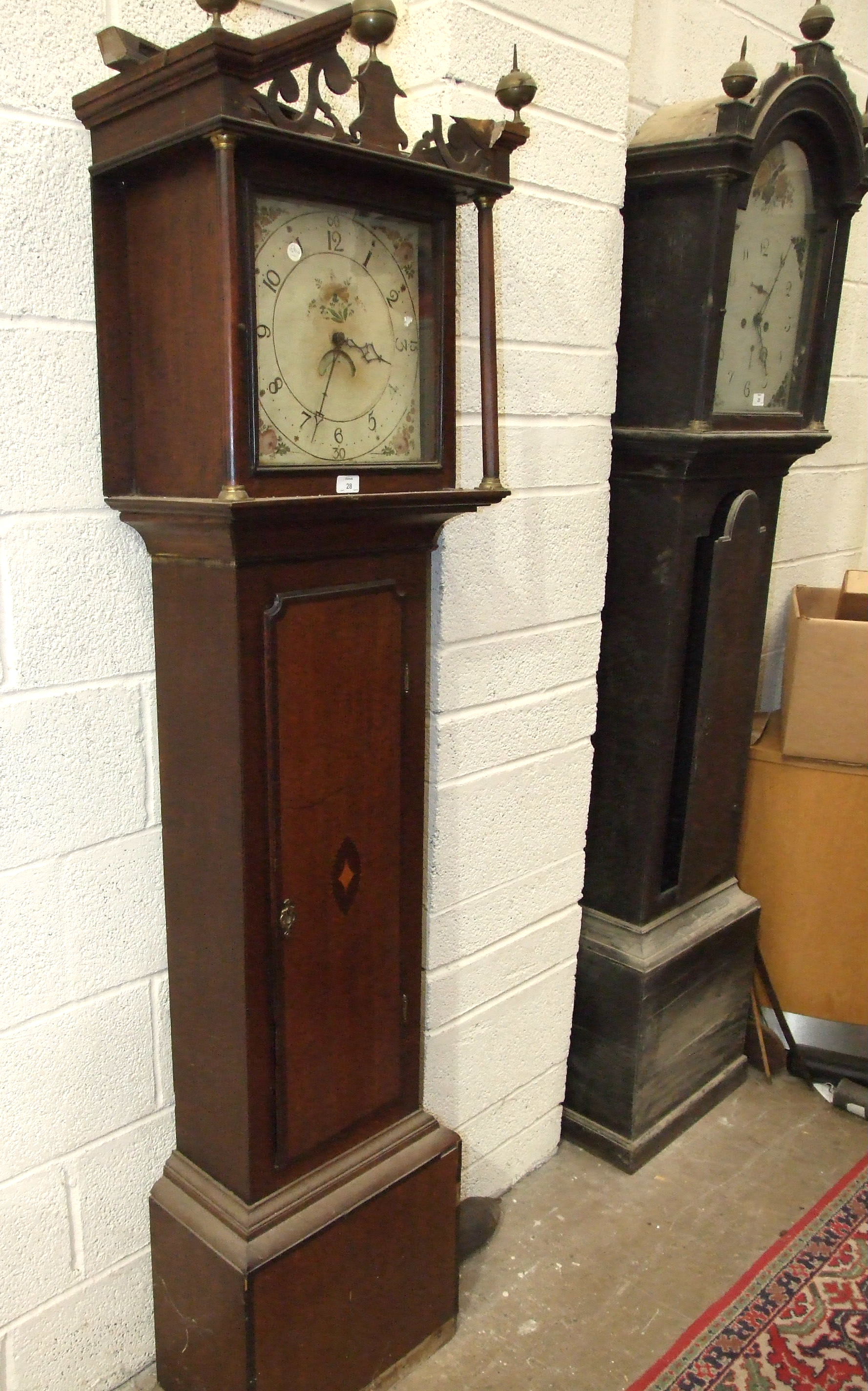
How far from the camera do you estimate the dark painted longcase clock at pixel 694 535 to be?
158 centimetres

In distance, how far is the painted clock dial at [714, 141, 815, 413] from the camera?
1643 mm

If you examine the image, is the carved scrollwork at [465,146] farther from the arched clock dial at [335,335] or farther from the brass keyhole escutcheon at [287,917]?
the brass keyhole escutcheon at [287,917]

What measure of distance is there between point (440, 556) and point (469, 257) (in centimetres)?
39

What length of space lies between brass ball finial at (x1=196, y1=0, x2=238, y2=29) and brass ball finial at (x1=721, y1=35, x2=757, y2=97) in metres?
0.88

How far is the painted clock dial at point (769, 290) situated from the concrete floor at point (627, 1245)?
53.0 inches

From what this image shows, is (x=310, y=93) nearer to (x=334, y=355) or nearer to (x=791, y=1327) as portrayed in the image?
(x=334, y=355)

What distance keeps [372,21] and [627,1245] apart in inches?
68.4

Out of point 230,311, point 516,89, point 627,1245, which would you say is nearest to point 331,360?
point 230,311

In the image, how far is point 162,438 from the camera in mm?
1068

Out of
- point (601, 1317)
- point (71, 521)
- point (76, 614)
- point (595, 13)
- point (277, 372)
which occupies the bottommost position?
point (601, 1317)

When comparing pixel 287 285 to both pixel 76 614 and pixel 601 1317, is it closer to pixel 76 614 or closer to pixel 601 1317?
pixel 76 614

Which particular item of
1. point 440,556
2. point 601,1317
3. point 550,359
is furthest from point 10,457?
point 601,1317

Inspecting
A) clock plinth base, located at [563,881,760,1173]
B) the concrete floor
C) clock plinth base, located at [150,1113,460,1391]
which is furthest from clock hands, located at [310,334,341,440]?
the concrete floor

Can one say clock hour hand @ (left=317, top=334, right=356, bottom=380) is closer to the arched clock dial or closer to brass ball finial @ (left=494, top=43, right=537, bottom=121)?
the arched clock dial
